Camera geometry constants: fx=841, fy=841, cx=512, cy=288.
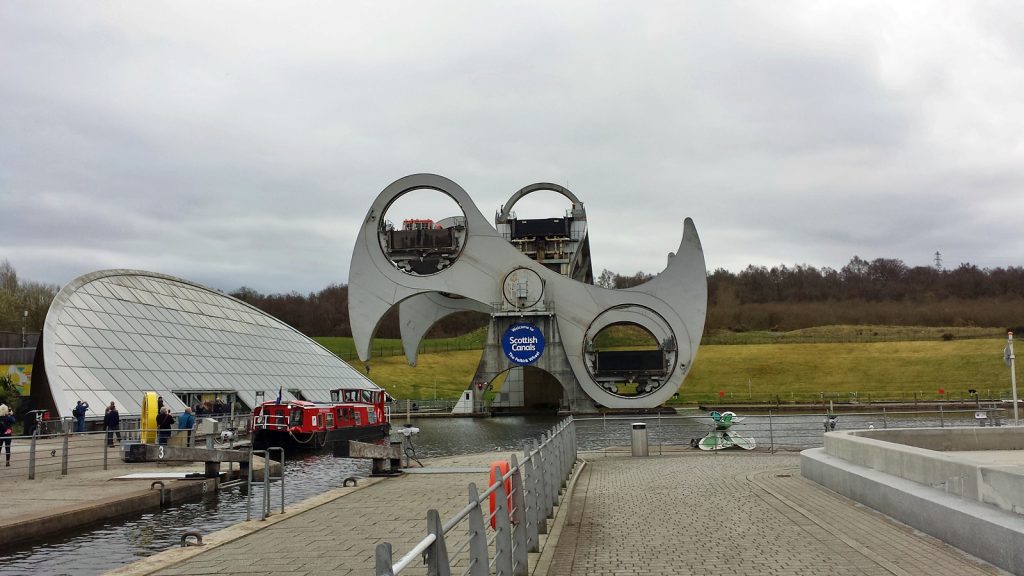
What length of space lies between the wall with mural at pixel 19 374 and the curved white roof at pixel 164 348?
258 inches

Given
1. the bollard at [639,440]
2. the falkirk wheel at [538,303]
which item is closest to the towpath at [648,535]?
the bollard at [639,440]

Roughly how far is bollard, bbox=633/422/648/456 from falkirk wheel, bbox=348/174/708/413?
31.3m

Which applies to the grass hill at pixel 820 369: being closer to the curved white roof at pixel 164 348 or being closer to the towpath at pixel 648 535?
the curved white roof at pixel 164 348

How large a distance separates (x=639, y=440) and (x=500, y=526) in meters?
15.0

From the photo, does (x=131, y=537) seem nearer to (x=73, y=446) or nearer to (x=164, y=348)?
(x=73, y=446)

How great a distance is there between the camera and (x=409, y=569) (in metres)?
8.28

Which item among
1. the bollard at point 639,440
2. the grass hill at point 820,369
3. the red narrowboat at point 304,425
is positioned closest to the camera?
the bollard at point 639,440

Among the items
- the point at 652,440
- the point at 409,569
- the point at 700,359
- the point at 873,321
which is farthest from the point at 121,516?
the point at 873,321

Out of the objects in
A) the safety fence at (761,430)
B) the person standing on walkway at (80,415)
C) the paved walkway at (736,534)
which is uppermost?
the person standing on walkway at (80,415)

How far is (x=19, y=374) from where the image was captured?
3944 centimetres

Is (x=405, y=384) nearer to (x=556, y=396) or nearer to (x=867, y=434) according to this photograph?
(x=556, y=396)

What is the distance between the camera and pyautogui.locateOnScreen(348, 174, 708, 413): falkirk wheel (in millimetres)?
52469

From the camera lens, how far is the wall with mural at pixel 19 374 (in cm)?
3894

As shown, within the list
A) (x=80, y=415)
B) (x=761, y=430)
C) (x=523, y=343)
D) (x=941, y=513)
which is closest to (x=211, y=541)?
(x=941, y=513)
